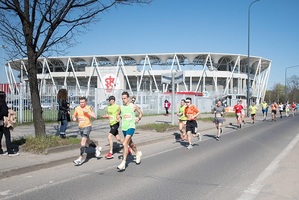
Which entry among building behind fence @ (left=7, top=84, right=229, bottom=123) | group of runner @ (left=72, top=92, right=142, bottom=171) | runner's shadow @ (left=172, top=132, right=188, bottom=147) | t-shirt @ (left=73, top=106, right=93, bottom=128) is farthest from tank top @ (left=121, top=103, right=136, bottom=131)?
building behind fence @ (left=7, top=84, right=229, bottom=123)

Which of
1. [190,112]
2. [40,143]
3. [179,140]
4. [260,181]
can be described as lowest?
[179,140]

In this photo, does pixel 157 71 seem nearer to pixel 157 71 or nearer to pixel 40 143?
pixel 157 71

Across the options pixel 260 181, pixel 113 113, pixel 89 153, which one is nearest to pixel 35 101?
pixel 89 153

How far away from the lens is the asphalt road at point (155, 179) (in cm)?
547

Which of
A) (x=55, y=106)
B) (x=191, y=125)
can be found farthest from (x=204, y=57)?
(x=191, y=125)

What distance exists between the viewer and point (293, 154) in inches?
386

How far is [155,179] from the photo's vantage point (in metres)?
6.57

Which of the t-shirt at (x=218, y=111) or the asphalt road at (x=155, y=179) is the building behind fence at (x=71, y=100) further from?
the asphalt road at (x=155, y=179)

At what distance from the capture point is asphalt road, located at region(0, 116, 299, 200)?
5.47m

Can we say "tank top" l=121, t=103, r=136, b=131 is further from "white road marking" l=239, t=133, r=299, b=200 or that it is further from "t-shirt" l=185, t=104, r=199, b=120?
"t-shirt" l=185, t=104, r=199, b=120

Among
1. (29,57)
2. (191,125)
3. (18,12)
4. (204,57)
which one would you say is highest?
(204,57)

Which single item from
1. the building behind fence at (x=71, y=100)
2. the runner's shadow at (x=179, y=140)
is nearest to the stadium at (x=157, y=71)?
the building behind fence at (x=71, y=100)

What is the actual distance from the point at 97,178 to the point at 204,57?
77.1 meters

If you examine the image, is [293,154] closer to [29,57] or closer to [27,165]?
[27,165]
